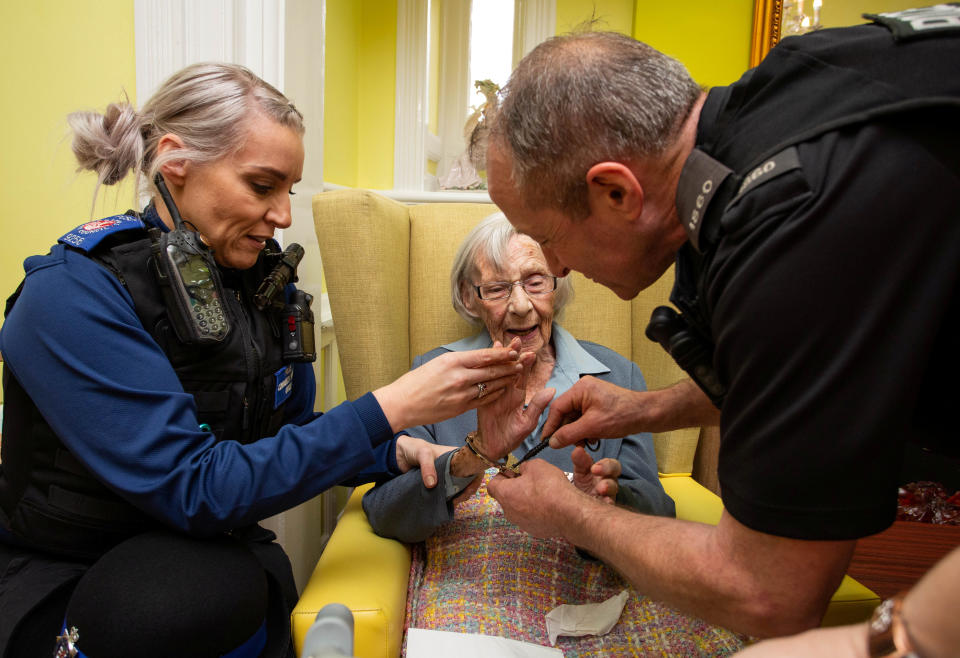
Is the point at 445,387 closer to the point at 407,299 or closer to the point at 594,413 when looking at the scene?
the point at 594,413

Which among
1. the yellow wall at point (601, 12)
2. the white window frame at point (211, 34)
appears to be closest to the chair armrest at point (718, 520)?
the white window frame at point (211, 34)

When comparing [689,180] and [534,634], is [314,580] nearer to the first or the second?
[534,634]

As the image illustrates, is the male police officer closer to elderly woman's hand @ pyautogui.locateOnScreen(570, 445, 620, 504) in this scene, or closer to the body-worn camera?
elderly woman's hand @ pyautogui.locateOnScreen(570, 445, 620, 504)

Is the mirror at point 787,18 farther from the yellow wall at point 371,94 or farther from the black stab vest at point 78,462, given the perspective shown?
the black stab vest at point 78,462

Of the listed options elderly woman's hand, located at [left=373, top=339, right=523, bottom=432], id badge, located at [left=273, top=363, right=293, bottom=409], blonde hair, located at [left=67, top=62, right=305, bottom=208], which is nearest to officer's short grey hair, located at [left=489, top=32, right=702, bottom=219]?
elderly woman's hand, located at [left=373, top=339, right=523, bottom=432]

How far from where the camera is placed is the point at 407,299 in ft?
6.42

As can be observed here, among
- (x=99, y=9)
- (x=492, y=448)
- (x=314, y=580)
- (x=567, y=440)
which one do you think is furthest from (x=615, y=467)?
(x=99, y=9)

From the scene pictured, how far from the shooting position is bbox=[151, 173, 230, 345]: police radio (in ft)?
3.59

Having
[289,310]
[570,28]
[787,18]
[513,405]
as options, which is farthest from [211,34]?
[787,18]

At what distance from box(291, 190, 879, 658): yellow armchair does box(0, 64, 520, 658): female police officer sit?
0.17 m

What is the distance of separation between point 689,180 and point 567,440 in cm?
72

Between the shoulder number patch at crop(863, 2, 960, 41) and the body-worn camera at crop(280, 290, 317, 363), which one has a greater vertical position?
the shoulder number patch at crop(863, 2, 960, 41)

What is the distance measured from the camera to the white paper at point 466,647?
1.18 meters

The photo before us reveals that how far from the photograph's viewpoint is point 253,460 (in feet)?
3.57
